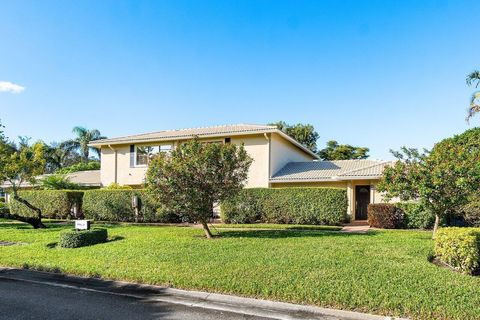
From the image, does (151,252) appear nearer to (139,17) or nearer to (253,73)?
(139,17)

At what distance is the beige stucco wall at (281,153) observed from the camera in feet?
78.0

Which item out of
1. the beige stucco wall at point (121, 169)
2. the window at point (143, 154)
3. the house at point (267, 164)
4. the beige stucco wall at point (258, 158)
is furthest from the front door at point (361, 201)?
the beige stucco wall at point (121, 169)

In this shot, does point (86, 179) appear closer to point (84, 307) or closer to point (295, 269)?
point (84, 307)

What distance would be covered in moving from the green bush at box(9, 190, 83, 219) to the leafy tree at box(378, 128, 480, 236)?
1866 cm

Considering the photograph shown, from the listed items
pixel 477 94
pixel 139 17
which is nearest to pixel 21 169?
pixel 139 17

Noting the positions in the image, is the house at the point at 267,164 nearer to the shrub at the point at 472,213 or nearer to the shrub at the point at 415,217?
the shrub at the point at 415,217

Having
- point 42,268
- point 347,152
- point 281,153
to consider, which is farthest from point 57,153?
point 42,268

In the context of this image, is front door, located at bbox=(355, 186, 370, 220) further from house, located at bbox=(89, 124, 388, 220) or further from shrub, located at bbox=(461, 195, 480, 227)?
shrub, located at bbox=(461, 195, 480, 227)

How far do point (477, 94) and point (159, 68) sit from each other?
18.1 metres

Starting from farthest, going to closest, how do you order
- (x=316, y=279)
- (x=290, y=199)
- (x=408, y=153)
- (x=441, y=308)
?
(x=290, y=199), (x=408, y=153), (x=316, y=279), (x=441, y=308)

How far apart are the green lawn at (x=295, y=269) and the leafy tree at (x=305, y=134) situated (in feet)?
118

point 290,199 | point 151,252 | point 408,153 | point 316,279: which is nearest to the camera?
point 316,279

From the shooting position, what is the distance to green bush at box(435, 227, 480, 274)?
24.5 ft

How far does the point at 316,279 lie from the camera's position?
6961 mm
